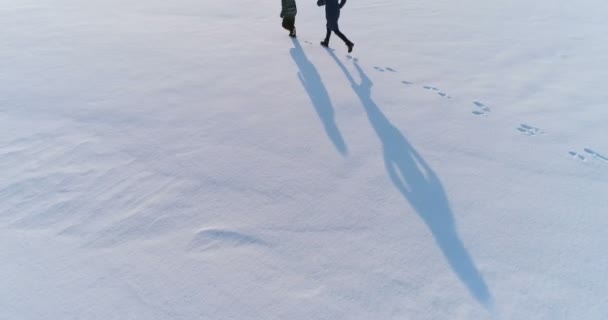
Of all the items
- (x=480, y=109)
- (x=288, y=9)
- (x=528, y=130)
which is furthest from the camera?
(x=288, y=9)

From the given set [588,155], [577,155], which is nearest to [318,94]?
[577,155]

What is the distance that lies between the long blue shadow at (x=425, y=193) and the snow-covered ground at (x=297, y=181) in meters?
0.02

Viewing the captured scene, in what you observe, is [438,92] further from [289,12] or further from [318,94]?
[289,12]

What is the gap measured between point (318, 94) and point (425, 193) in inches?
82.2

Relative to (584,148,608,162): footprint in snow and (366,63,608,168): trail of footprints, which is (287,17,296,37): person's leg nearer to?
(366,63,608,168): trail of footprints

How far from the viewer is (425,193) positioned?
11.0ft

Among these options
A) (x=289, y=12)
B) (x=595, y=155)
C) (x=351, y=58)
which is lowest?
(x=595, y=155)

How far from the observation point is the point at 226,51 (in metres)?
6.06

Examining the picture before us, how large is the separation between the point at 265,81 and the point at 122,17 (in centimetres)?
432

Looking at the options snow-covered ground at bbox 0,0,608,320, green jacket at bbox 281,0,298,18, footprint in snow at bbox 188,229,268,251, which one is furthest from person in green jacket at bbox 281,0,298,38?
footprint in snow at bbox 188,229,268,251

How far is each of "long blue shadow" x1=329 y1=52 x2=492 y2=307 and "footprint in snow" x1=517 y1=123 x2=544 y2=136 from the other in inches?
55.2

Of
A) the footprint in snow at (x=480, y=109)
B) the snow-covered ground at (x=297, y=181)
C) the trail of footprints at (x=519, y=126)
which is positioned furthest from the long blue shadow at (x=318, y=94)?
the footprint in snow at (x=480, y=109)

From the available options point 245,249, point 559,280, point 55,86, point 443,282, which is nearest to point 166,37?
point 55,86

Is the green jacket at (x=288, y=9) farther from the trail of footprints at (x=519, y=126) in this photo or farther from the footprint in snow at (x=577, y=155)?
the footprint in snow at (x=577, y=155)
